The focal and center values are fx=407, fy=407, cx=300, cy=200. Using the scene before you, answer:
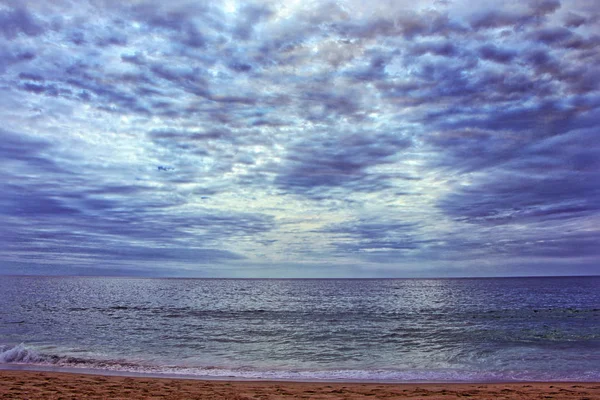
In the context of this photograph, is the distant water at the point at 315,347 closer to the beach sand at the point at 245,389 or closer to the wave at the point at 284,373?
the wave at the point at 284,373

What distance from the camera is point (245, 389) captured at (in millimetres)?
13359

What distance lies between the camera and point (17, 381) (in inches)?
549

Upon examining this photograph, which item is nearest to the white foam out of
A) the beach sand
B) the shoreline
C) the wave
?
the wave

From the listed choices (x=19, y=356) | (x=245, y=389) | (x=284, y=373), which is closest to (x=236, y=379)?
(x=284, y=373)

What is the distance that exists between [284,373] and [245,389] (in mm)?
3728

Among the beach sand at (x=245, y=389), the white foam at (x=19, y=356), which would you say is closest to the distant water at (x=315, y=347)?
the white foam at (x=19, y=356)

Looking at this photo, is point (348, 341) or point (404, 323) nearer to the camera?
point (348, 341)

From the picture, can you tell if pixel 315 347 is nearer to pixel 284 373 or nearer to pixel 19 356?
pixel 284 373

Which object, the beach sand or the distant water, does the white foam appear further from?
the beach sand

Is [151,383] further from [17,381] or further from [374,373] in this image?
[374,373]

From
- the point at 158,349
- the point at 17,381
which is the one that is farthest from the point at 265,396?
the point at 158,349

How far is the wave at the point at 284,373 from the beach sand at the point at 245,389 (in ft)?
4.03

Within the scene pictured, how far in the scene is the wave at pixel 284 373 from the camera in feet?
52.1

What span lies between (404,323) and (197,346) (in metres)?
18.6
